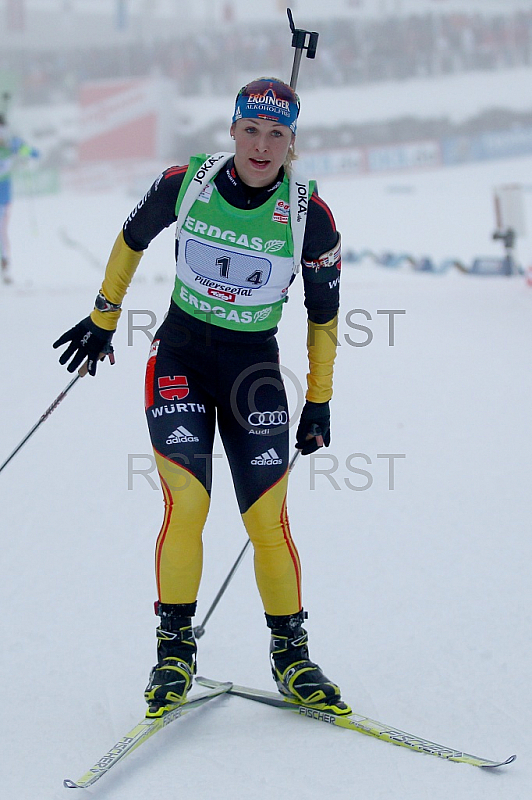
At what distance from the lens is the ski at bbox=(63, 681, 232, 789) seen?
7.41 ft

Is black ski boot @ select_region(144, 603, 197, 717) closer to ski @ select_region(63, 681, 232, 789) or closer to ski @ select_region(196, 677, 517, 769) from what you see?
ski @ select_region(63, 681, 232, 789)

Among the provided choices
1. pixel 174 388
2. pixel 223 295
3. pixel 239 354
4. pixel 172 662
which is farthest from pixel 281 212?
pixel 172 662

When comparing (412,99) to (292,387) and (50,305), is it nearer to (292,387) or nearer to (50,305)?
(50,305)

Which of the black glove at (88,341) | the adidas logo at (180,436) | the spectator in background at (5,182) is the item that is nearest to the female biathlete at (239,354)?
the adidas logo at (180,436)

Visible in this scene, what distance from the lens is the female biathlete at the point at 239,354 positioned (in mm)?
2592

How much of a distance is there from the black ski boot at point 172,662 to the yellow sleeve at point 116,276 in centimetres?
96

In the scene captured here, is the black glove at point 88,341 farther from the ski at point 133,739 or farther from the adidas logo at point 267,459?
the ski at point 133,739

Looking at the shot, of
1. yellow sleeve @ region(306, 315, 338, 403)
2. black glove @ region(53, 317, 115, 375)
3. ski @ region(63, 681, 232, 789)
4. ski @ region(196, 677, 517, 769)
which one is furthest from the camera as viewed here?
black glove @ region(53, 317, 115, 375)

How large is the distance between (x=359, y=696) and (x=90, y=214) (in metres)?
17.2

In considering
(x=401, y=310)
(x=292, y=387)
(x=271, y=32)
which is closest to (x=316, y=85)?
(x=271, y=32)

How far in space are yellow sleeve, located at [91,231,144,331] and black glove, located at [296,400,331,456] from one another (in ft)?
2.37

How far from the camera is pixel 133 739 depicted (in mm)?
2422

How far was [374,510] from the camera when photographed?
4410 mm

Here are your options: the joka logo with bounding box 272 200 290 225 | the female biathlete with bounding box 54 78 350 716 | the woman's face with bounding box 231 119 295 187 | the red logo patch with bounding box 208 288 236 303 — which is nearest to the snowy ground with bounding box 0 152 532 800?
the female biathlete with bounding box 54 78 350 716
